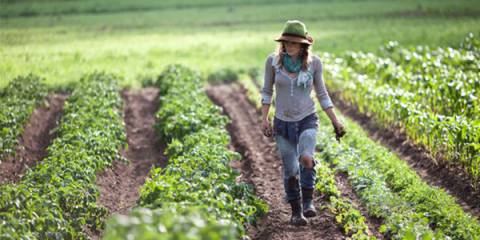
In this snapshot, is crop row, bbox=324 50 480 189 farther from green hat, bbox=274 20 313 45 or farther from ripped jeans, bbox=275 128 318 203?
green hat, bbox=274 20 313 45

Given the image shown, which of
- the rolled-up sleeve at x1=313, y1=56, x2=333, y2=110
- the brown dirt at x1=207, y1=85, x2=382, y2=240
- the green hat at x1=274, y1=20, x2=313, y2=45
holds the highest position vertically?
the green hat at x1=274, y1=20, x2=313, y2=45

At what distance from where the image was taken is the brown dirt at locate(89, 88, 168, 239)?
627 cm

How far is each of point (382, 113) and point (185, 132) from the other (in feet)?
13.9

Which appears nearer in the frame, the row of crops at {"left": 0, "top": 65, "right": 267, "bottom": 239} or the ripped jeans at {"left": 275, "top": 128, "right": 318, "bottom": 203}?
the row of crops at {"left": 0, "top": 65, "right": 267, "bottom": 239}

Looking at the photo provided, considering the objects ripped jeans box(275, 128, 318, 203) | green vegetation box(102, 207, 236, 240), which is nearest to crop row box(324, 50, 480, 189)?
ripped jeans box(275, 128, 318, 203)

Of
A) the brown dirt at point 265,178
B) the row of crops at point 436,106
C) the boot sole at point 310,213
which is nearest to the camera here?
the brown dirt at point 265,178

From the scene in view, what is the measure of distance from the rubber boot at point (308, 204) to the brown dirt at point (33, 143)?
13.4 ft

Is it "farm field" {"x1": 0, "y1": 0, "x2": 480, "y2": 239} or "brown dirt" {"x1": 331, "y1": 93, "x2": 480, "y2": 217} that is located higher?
"farm field" {"x1": 0, "y1": 0, "x2": 480, "y2": 239}

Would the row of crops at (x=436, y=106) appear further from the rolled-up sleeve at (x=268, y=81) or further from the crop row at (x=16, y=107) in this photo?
the crop row at (x=16, y=107)

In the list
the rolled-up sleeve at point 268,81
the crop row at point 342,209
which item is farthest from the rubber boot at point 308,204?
the rolled-up sleeve at point 268,81

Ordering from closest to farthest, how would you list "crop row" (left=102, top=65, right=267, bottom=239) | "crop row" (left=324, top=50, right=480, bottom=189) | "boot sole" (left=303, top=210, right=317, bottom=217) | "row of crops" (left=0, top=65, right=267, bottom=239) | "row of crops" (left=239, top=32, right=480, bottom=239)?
"crop row" (left=102, top=65, right=267, bottom=239), "row of crops" (left=0, top=65, right=267, bottom=239), "row of crops" (left=239, top=32, right=480, bottom=239), "boot sole" (left=303, top=210, right=317, bottom=217), "crop row" (left=324, top=50, right=480, bottom=189)

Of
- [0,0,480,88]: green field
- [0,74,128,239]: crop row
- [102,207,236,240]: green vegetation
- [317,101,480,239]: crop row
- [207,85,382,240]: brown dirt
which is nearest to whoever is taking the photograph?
[102,207,236,240]: green vegetation

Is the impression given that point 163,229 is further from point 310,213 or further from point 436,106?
point 436,106

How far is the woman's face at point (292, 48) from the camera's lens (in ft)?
15.2
